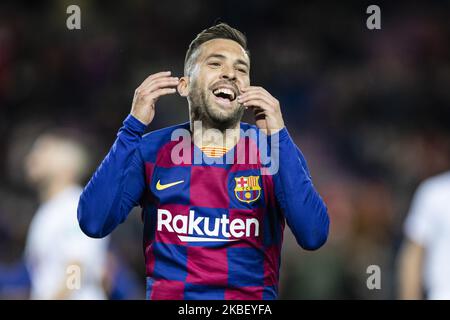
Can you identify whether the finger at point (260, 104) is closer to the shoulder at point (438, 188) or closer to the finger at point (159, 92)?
the finger at point (159, 92)

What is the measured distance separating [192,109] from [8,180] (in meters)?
5.45

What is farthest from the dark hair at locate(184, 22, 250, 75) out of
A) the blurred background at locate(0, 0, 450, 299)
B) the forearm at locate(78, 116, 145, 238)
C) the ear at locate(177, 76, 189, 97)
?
the blurred background at locate(0, 0, 450, 299)

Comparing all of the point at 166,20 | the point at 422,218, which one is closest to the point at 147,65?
the point at 166,20

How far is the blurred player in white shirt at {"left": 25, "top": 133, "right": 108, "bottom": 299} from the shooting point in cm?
511

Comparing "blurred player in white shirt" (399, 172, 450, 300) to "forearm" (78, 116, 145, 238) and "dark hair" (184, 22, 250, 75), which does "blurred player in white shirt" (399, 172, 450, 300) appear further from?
"forearm" (78, 116, 145, 238)

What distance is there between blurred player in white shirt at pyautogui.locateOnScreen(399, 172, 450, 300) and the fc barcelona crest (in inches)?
73.1

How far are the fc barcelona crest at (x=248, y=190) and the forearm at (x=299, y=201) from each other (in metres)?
0.15

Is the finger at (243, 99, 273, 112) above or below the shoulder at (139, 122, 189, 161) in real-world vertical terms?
above

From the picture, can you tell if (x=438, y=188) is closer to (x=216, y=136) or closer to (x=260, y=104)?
(x=216, y=136)

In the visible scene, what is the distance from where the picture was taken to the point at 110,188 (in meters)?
3.28

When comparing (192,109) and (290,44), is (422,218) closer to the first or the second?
(192,109)

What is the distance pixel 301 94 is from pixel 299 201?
5.79 meters

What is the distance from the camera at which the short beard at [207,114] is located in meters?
3.48

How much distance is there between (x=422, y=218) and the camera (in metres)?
5.01
